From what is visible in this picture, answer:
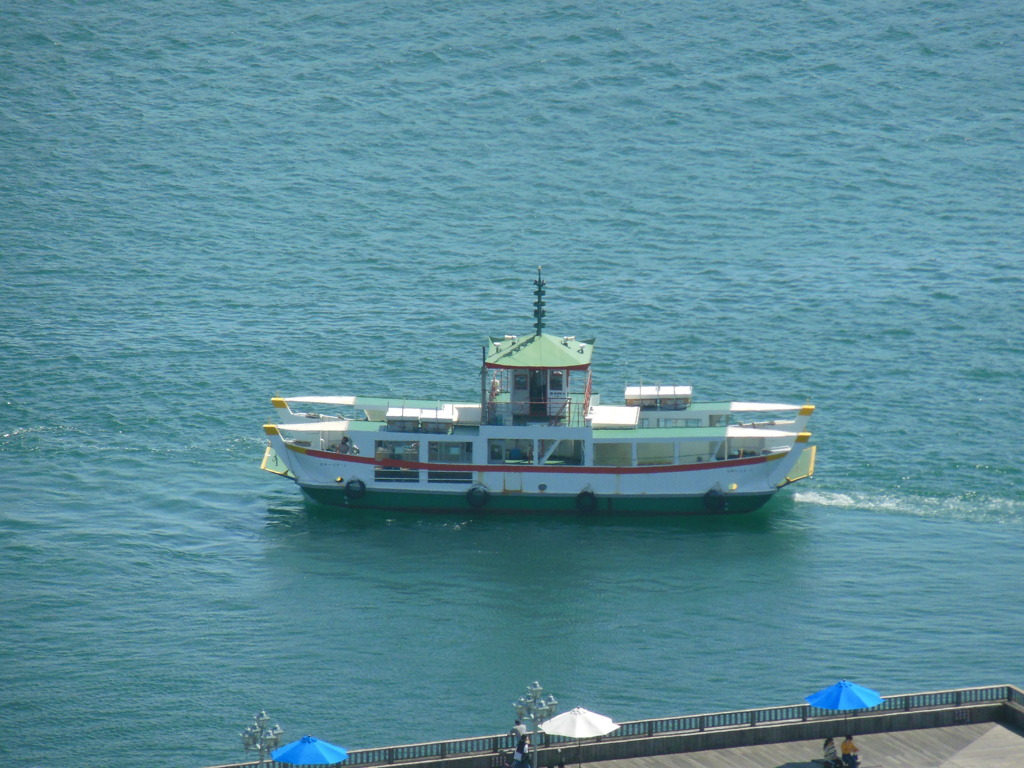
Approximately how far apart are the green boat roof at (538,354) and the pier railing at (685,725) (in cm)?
2568

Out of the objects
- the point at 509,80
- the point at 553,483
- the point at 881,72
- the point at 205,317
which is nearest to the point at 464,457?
the point at 553,483

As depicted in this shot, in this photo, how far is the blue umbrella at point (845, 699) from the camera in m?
49.6

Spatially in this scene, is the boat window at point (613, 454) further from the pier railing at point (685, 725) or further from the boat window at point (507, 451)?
the pier railing at point (685, 725)

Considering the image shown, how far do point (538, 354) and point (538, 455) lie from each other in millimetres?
4674

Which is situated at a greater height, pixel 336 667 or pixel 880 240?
pixel 880 240

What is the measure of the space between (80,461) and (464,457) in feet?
65.5

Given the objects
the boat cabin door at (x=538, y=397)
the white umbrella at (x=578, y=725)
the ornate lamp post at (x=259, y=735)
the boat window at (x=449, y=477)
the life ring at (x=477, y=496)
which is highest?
the boat cabin door at (x=538, y=397)

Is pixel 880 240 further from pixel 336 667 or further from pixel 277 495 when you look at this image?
pixel 336 667

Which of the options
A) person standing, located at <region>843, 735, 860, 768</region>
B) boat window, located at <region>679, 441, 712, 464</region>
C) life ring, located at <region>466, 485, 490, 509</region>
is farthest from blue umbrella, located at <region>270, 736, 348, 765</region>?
boat window, located at <region>679, 441, 712, 464</region>

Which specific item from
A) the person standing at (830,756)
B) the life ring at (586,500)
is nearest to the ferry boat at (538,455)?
the life ring at (586,500)

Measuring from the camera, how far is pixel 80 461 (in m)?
82.6

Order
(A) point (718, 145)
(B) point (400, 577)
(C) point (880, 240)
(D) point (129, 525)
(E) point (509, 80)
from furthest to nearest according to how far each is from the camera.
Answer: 1. (E) point (509, 80)
2. (A) point (718, 145)
3. (C) point (880, 240)
4. (D) point (129, 525)
5. (B) point (400, 577)

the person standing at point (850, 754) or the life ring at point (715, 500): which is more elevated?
the life ring at point (715, 500)

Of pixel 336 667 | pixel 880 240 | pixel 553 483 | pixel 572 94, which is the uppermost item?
pixel 572 94
